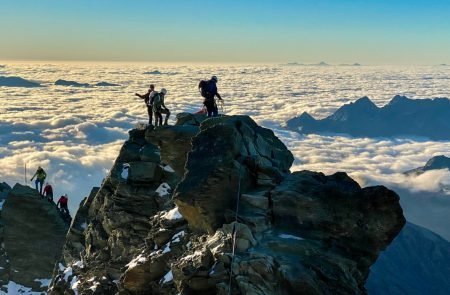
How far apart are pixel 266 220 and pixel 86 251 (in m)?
22.2

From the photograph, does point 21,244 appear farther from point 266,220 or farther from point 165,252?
point 266,220

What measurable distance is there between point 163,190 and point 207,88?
24.8ft

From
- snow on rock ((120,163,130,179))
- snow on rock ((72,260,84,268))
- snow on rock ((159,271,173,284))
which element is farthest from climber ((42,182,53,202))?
snow on rock ((159,271,173,284))

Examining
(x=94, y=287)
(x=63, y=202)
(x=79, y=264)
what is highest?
(x=94, y=287)

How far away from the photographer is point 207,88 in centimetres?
3612

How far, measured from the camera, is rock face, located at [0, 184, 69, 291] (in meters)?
62.7

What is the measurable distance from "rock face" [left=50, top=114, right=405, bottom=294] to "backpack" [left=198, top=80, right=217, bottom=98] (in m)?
2.61

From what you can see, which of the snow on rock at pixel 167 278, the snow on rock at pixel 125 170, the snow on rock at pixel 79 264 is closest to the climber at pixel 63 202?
the snow on rock at pixel 79 264

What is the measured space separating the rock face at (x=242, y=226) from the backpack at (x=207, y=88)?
2.61 meters

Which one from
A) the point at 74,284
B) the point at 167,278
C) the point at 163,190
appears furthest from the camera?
the point at 74,284

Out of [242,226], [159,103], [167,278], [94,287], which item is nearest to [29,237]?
[94,287]

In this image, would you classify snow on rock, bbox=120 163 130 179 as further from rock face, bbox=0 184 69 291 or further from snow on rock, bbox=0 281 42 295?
snow on rock, bbox=0 281 42 295

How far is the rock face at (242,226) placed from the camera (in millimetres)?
21844

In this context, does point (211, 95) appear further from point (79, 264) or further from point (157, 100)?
point (79, 264)
